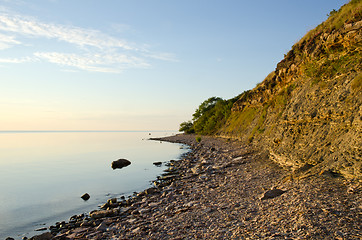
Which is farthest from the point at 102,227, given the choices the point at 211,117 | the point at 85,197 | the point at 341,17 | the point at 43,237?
the point at 211,117

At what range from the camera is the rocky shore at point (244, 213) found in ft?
20.3

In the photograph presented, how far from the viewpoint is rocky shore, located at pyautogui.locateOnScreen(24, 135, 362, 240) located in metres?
6.19

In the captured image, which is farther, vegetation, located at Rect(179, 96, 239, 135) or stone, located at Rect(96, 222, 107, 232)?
vegetation, located at Rect(179, 96, 239, 135)

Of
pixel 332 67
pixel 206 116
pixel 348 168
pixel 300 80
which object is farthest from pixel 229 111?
pixel 348 168

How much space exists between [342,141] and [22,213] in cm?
1967

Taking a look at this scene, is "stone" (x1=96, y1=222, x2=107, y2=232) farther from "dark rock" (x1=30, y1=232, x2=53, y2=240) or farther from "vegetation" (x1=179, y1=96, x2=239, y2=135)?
"vegetation" (x1=179, y1=96, x2=239, y2=135)

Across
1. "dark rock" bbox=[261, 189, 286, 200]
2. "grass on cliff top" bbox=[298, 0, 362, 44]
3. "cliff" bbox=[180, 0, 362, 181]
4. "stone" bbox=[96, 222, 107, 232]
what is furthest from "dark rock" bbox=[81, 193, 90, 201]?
"grass on cliff top" bbox=[298, 0, 362, 44]

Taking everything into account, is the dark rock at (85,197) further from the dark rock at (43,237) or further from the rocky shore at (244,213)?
the dark rock at (43,237)

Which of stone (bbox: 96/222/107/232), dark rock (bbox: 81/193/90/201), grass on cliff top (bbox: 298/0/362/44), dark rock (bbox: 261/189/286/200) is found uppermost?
grass on cliff top (bbox: 298/0/362/44)

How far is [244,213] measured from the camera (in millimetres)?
8070

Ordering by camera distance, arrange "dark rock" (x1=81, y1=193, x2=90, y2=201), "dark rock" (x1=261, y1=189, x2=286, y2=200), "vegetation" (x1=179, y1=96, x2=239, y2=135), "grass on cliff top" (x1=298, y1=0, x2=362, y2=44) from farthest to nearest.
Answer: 1. "vegetation" (x1=179, y1=96, x2=239, y2=135)
2. "dark rock" (x1=81, y1=193, x2=90, y2=201)
3. "grass on cliff top" (x1=298, y1=0, x2=362, y2=44)
4. "dark rock" (x1=261, y1=189, x2=286, y2=200)

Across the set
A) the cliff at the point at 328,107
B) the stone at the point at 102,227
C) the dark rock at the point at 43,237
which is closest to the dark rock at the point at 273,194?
the cliff at the point at 328,107

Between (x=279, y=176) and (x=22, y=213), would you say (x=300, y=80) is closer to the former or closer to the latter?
(x=279, y=176)

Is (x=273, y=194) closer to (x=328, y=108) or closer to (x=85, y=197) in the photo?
(x=328, y=108)
